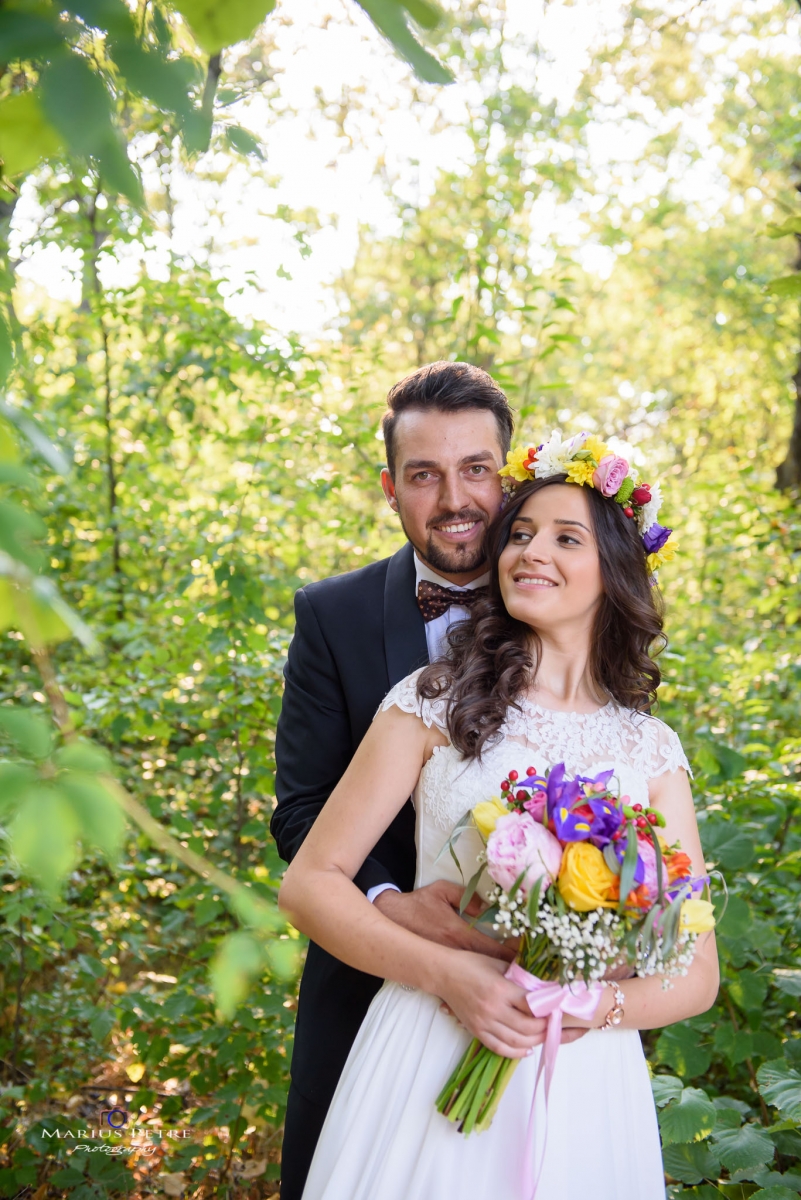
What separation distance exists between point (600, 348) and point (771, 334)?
2.76m

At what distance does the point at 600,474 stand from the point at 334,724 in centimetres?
97

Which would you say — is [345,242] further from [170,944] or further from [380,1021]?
[380,1021]

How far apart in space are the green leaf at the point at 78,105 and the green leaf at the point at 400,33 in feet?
0.77

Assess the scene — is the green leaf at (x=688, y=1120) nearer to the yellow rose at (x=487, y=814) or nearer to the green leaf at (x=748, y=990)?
the green leaf at (x=748, y=990)

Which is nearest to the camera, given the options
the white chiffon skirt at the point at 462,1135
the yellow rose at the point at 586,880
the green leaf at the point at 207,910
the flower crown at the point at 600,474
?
the yellow rose at the point at 586,880

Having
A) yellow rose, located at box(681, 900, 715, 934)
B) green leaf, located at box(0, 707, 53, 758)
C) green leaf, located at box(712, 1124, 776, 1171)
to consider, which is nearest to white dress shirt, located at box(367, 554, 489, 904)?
yellow rose, located at box(681, 900, 715, 934)

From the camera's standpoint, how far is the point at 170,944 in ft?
13.6

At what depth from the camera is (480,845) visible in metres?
2.08

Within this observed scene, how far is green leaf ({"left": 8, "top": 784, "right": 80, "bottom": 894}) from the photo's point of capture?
27.2 inches

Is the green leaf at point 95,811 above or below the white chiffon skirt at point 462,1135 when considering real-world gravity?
above

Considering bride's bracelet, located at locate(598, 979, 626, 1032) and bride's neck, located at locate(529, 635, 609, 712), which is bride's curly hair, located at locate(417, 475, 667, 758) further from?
bride's bracelet, located at locate(598, 979, 626, 1032)

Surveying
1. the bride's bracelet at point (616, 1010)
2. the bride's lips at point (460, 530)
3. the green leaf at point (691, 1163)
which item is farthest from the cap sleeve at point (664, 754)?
the green leaf at point (691, 1163)

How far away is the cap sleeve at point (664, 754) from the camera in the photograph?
2186 mm

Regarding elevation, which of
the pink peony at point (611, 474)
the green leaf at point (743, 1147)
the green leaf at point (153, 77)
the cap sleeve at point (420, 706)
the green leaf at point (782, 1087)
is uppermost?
the pink peony at point (611, 474)
